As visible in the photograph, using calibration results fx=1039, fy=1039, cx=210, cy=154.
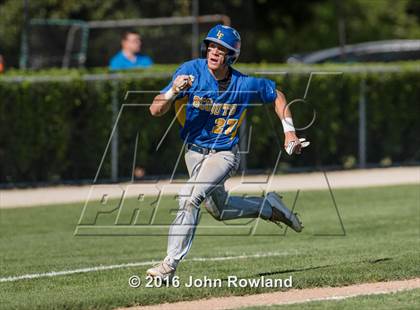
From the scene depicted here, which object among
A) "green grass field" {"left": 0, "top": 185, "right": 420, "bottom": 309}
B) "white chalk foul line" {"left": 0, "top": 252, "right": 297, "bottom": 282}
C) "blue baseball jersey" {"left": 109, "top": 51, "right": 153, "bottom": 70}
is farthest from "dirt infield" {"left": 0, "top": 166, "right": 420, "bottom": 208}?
"white chalk foul line" {"left": 0, "top": 252, "right": 297, "bottom": 282}

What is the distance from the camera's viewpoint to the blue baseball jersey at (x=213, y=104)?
890 cm

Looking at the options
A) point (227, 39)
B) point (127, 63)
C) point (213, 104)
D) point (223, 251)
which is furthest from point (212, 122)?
point (127, 63)

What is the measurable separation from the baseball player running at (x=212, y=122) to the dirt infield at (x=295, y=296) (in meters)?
0.65

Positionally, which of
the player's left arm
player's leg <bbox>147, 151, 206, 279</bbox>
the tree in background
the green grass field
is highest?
the player's left arm

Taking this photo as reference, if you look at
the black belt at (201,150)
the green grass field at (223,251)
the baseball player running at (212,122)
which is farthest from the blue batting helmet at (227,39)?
the green grass field at (223,251)

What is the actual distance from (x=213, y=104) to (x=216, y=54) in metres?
0.43

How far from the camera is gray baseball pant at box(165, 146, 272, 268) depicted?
337 inches

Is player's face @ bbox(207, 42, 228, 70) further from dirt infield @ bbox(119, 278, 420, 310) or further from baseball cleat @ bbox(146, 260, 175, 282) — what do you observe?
dirt infield @ bbox(119, 278, 420, 310)

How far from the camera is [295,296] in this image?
8.23 metres

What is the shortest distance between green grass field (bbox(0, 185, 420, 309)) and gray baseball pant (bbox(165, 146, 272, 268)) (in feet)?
1.34

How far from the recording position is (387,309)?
742 cm

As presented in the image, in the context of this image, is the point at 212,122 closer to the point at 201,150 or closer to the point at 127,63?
the point at 201,150

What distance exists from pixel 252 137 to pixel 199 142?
961cm

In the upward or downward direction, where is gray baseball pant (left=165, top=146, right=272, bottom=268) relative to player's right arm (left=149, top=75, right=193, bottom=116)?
downward
